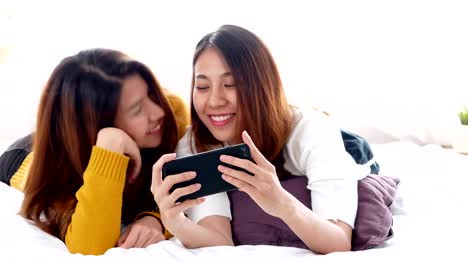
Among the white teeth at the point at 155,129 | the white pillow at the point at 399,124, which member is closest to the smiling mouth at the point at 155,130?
the white teeth at the point at 155,129

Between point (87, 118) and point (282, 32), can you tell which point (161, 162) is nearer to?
point (87, 118)

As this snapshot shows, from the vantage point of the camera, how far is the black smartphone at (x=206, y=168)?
2.81ft

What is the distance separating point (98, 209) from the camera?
3.49 feet

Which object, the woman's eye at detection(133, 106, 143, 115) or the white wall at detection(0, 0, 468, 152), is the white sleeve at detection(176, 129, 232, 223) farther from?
the white wall at detection(0, 0, 468, 152)

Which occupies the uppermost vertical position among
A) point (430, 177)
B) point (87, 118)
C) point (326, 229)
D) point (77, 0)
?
point (77, 0)

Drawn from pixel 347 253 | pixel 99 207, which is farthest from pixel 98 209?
pixel 347 253

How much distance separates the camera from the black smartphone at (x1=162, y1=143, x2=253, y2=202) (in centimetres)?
86

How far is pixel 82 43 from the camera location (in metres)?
2.33

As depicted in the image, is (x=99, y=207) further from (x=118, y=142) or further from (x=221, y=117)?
(x=221, y=117)

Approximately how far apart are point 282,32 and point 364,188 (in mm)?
1448

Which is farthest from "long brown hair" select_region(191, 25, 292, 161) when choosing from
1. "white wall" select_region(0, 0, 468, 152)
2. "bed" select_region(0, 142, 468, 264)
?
"white wall" select_region(0, 0, 468, 152)

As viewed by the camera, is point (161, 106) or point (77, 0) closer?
point (161, 106)

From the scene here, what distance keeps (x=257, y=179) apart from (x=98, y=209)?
0.39 m

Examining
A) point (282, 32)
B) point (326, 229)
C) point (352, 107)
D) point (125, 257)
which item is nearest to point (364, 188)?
point (326, 229)
